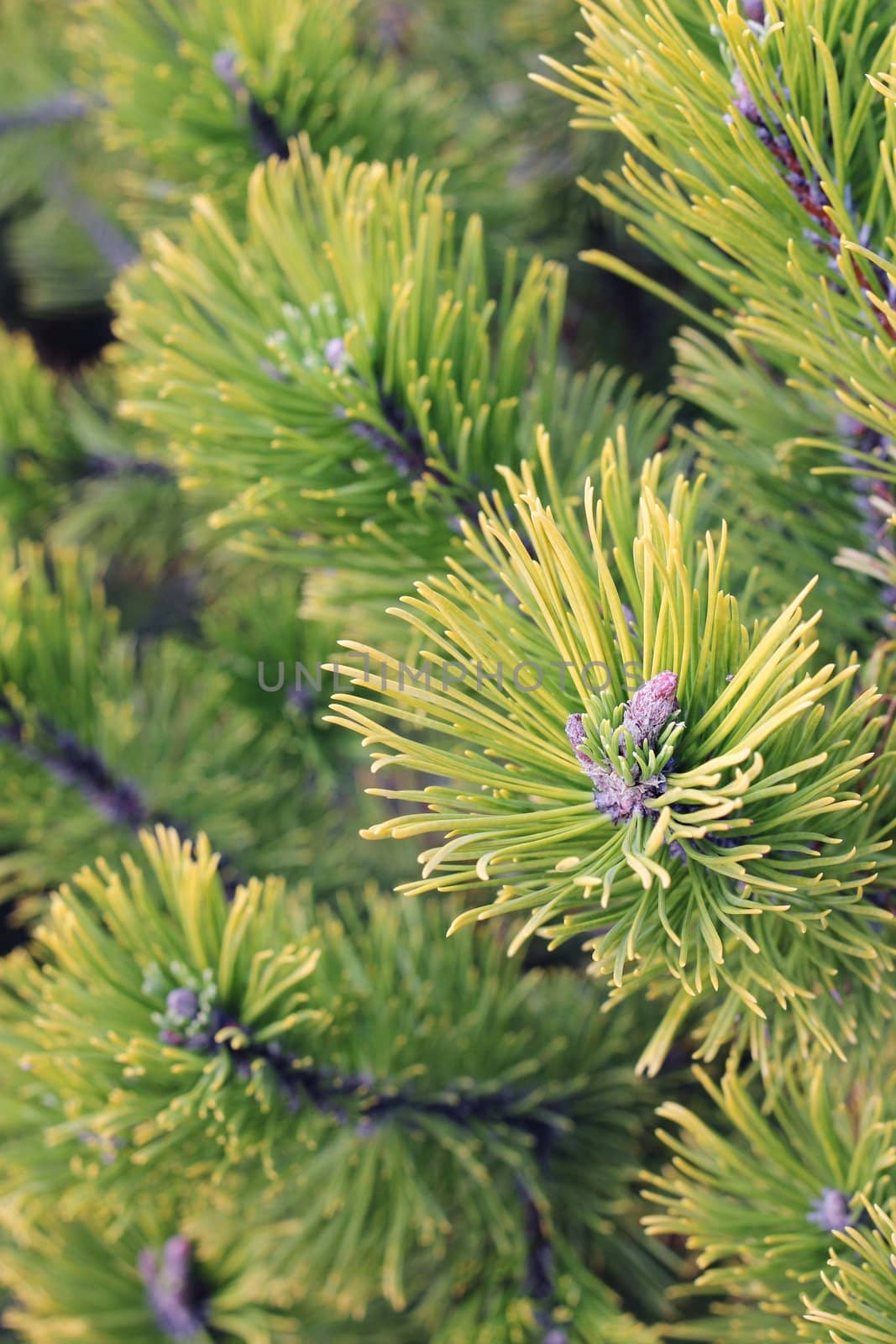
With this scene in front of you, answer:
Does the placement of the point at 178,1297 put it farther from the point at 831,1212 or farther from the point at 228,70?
the point at 228,70

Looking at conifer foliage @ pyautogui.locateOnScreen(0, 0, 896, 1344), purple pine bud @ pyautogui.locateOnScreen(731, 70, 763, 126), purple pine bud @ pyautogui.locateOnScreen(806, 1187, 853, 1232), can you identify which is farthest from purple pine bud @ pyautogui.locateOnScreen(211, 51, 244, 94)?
purple pine bud @ pyautogui.locateOnScreen(806, 1187, 853, 1232)

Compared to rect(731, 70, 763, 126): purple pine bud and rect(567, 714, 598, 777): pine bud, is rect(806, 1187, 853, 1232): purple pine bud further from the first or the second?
rect(731, 70, 763, 126): purple pine bud

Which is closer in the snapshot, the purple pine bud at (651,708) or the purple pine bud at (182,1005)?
the purple pine bud at (651,708)

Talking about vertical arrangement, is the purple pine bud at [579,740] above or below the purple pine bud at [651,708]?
below

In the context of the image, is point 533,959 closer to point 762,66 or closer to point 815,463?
point 815,463

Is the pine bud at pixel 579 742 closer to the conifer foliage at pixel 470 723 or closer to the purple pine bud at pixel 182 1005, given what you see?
the conifer foliage at pixel 470 723

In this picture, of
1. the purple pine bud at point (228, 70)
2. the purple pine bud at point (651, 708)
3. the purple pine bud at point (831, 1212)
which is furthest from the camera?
the purple pine bud at point (228, 70)

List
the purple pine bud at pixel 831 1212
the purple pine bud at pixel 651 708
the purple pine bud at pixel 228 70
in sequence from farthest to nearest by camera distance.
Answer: the purple pine bud at pixel 228 70, the purple pine bud at pixel 831 1212, the purple pine bud at pixel 651 708

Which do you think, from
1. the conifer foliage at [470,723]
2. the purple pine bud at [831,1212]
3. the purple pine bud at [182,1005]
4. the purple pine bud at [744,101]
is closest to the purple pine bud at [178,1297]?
the conifer foliage at [470,723]
